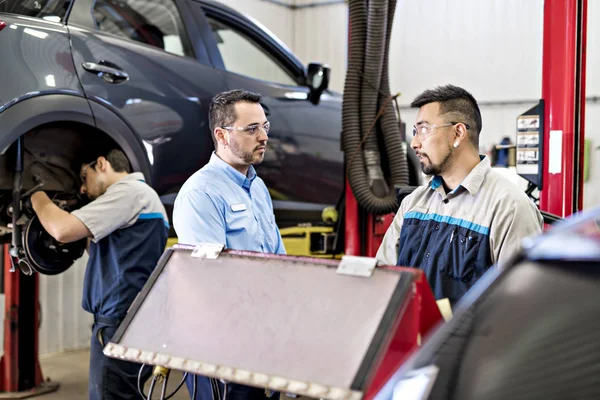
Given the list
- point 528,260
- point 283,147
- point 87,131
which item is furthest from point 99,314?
point 528,260

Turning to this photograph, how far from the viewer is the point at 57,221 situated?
10.8 ft

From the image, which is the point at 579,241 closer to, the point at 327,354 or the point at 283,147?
the point at 327,354

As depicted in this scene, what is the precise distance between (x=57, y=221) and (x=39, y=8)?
38.6 inches

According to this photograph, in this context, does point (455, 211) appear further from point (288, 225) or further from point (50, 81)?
point (288, 225)

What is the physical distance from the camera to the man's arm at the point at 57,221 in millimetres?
3289

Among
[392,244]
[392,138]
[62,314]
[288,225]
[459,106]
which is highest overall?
[459,106]

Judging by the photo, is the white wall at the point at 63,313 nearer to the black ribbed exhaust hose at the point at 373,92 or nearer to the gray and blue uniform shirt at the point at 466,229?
the black ribbed exhaust hose at the point at 373,92

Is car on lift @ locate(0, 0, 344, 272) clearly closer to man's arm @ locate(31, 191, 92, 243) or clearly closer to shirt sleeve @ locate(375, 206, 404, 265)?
man's arm @ locate(31, 191, 92, 243)

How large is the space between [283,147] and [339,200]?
61 cm

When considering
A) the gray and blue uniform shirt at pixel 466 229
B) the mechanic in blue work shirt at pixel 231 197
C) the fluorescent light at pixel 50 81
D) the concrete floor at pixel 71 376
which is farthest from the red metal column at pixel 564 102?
the concrete floor at pixel 71 376

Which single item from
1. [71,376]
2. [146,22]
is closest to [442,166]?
[146,22]

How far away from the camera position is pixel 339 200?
475 centimetres

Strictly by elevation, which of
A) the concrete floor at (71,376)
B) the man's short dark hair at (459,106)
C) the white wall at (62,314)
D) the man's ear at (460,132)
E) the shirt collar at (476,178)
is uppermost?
the man's short dark hair at (459,106)

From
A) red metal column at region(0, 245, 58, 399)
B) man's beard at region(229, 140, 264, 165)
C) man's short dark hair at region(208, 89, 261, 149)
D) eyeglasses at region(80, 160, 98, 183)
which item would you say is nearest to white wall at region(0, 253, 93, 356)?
→ red metal column at region(0, 245, 58, 399)
